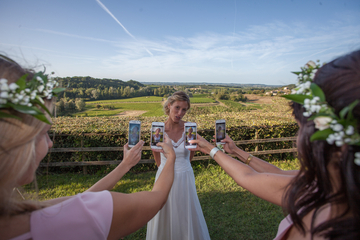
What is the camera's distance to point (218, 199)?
201 inches

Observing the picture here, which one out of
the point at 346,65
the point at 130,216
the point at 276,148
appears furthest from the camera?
the point at 276,148

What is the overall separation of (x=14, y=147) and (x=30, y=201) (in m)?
0.34

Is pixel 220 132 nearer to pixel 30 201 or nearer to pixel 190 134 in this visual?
pixel 190 134

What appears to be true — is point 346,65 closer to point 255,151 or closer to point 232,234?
point 232,234

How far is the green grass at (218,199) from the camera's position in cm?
400

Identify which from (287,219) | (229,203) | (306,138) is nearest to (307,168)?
(306,138)

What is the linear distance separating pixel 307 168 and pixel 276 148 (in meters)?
7.64

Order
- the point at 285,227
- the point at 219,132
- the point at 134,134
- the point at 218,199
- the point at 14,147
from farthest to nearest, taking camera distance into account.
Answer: the point at 218,199, the point at 219,132, the point at 134,134, the point at 285,227, the point at 14,147

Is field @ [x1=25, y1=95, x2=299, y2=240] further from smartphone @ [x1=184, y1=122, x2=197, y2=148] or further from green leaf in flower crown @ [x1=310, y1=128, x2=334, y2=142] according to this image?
green leaf in flower crown @ [x1=310, y1=128, x2=334, y2=142]

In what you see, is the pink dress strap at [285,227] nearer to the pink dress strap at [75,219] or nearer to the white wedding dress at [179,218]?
the pink dress strap at [75,219]

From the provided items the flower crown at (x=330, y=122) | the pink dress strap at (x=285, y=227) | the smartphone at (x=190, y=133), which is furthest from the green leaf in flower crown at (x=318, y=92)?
the smartphone at (x=190, y=133)

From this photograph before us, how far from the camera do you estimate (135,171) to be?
260 inches

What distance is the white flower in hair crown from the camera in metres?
0.89

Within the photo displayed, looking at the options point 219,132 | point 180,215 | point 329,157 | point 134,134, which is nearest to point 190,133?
point 219,132
